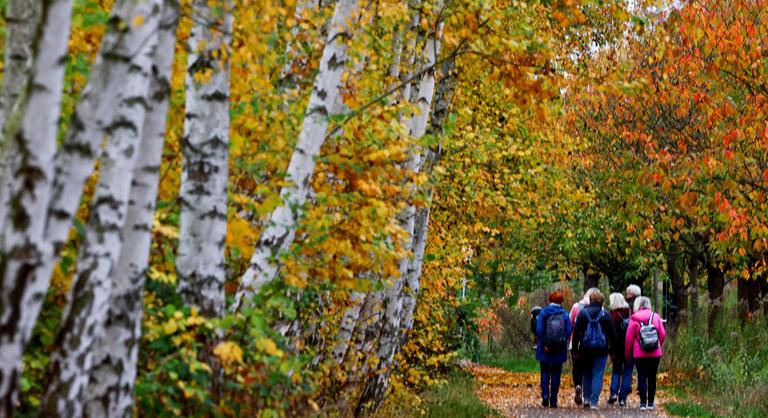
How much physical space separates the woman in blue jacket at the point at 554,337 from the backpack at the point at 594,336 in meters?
0.29

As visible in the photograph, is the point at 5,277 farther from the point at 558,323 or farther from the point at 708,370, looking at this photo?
the point at 708,370

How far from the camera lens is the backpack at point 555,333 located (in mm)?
15430

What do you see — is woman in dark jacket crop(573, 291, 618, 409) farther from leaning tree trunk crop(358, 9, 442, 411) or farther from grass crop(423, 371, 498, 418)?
leaning tree trunk crop(358, 9, 442, 411)

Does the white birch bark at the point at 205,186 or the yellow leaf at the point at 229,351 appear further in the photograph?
the white birch bark at the point at 205,186

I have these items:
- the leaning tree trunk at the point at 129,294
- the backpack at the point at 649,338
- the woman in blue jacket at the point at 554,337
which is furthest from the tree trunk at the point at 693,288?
the leaning tree trunk at the point at 129,294

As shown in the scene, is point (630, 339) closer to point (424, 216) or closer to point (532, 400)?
point (532, 400)

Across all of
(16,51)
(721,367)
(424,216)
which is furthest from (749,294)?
(16,51)

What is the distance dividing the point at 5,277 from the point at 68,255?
1.29m

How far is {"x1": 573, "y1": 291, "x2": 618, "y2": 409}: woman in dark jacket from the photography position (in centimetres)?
1530

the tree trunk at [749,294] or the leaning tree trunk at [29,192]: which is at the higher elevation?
the tree trunk at [749,294]

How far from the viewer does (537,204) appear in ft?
68.9

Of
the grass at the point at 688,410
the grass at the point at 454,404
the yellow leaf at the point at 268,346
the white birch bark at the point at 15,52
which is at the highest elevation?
the white birch bark at the point at 15,52

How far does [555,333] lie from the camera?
50.6 feet

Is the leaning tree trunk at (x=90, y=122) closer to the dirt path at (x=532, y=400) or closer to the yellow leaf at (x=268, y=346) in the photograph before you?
the yellow leaf at (x=268, y=346)
